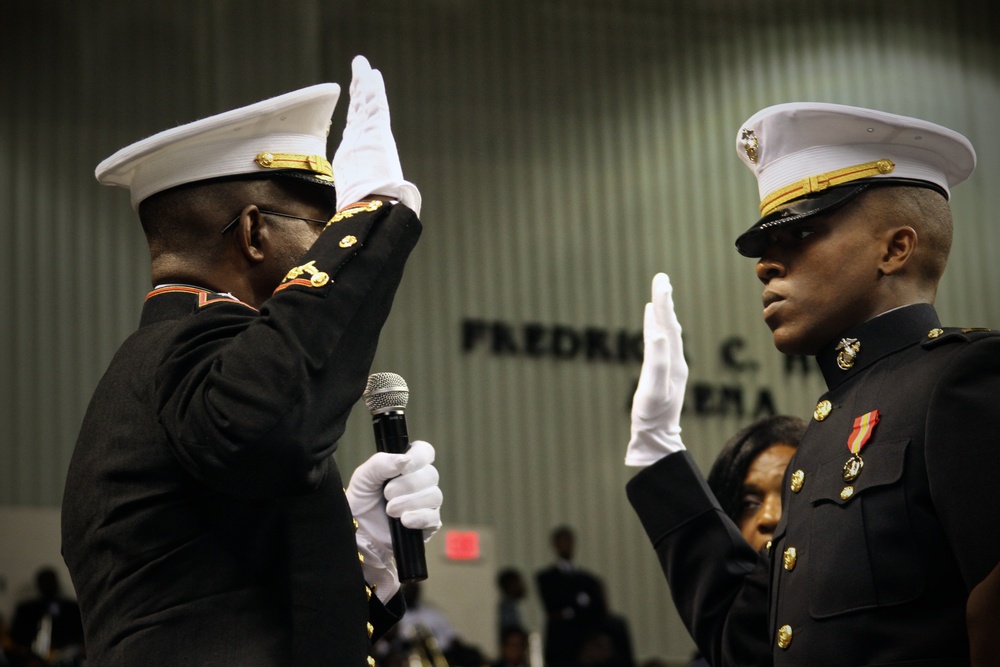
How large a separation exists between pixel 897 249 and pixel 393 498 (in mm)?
1010

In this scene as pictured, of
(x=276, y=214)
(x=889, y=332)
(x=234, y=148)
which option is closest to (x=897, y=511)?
(x=889, y=332)

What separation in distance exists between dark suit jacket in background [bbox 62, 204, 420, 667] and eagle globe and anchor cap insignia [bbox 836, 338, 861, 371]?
0.87 metres

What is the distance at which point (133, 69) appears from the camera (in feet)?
36.0

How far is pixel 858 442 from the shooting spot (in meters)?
2.36

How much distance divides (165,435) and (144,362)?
0.56 feet

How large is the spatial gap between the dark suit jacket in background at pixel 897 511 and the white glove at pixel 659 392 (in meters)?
0.41

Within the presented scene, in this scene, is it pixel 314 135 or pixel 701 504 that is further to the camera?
pixel 701 504

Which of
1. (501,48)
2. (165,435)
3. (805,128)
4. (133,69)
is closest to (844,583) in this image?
(805,128)

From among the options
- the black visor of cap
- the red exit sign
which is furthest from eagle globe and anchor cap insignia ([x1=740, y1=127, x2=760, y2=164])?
the red exit sign

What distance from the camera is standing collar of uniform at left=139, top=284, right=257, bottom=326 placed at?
221 cm

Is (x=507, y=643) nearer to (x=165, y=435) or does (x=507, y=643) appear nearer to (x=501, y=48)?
(x=501, y=48)

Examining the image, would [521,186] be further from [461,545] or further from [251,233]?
[251,233]

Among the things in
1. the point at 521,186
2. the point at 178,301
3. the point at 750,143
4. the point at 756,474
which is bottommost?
the point at 756,474

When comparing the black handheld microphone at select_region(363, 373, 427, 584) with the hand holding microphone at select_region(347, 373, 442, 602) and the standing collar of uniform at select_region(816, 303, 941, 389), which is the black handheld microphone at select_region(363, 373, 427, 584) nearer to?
the hand holding microphone at select_region(347, 373, 442, 602)
